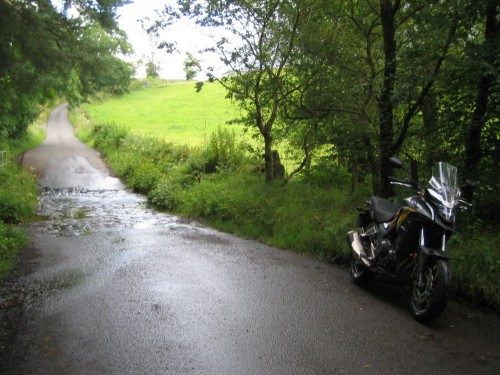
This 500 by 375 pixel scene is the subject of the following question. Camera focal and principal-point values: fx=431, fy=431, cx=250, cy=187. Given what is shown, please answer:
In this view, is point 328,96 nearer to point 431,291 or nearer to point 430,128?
point 430,128

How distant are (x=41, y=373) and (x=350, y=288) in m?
3.98

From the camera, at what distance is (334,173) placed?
1173cm

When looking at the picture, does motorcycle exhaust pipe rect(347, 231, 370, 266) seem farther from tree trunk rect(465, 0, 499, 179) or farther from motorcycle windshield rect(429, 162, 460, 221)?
tree trunk rect(465, 0, 499, 179)

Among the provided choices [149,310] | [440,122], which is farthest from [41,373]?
[440,122]

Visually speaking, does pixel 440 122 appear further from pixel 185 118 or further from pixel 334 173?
pixel 185 118

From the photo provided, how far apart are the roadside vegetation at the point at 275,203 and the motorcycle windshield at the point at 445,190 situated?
49.7 inches

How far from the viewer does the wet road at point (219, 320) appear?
399cm

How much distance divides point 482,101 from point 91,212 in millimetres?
Result: 10914

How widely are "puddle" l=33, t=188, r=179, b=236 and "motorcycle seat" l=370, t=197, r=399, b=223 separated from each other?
20.9 feet

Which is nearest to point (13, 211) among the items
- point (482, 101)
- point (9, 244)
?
point (9, 244)

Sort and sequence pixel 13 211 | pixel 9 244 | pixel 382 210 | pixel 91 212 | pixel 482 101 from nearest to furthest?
pixel 382 210, pixel 482 101, pixel 9 244, pixel 13 211, pixel 91 212

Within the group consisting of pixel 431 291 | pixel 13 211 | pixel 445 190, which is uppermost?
pixel 445 190

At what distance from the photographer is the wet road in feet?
13.1

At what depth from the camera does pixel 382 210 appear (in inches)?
238
